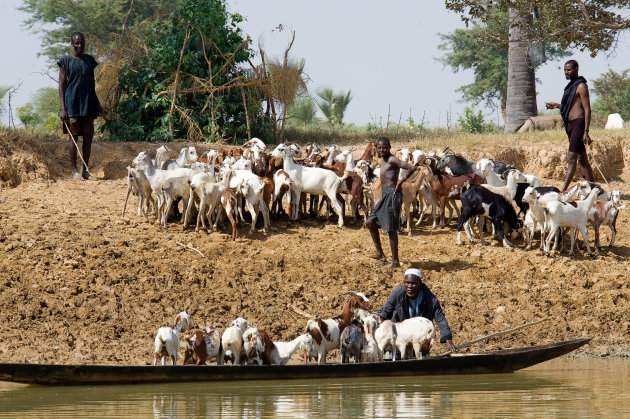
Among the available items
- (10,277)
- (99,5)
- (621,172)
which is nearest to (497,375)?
(10,277)

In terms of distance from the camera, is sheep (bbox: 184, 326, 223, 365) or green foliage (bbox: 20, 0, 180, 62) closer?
sheep (bbox: 184, 326, 223, 365)

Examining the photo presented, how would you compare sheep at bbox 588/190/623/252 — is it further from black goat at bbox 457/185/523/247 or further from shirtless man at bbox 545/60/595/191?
black goat at bbox 457/185/523/247

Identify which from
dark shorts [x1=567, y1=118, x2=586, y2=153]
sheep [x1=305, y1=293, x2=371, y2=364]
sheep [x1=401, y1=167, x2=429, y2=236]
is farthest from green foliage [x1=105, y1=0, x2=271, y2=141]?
sheep [x1=305, y1=293, x2=371, y2=364]

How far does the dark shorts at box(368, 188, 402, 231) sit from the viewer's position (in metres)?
13.3

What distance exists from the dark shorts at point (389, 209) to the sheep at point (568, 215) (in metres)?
2.49

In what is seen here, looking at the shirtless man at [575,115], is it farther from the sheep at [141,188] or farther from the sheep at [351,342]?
the sheep at [141,188]

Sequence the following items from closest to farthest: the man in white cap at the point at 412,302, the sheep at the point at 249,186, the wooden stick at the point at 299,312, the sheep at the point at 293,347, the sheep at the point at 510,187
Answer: the sheep at the point at 293,347 → the man in white cap at the point at 412,302 → the wooden stick at the point at 299,312 → the sheep at the point at 249,186 → the sheep at the point at 510,187

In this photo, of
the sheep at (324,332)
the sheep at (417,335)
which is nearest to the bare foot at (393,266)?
the sheep at (324,332)

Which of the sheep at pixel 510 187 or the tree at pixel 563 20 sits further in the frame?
the tree at pixel 563 20

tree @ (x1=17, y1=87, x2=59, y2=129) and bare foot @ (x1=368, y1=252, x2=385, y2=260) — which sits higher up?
tree @ (x1=17, y1=87, x2=59, y2=129)

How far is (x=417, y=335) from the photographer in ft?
33.4

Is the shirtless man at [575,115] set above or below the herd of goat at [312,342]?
above

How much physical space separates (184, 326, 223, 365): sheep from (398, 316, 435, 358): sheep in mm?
2093

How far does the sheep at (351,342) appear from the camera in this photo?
33.8 feet
